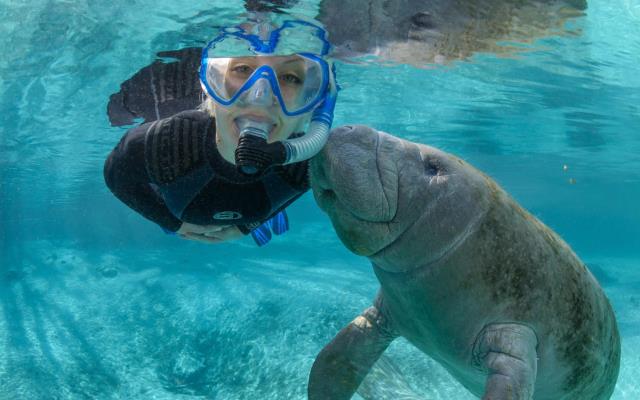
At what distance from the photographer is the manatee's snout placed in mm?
2295

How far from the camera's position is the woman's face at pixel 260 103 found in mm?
3248

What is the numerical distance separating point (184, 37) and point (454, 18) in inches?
183

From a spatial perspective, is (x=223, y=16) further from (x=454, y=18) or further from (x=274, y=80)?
(x=274, y=80)

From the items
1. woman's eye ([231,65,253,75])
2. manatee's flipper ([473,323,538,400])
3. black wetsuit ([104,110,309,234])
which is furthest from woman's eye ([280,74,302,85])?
manatee's flipper ([473,323,538,400])

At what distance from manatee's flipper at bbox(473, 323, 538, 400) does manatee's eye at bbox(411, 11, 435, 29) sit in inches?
248

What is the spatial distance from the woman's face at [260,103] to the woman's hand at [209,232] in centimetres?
101

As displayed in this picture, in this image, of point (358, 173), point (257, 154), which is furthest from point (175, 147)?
point (358, 173)

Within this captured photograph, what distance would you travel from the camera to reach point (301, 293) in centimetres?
1149

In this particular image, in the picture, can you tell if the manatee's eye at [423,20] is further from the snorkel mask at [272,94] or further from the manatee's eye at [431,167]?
the manatee's eye at [431,167]

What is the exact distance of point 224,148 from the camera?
3.64 meters

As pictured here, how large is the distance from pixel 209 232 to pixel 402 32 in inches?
230

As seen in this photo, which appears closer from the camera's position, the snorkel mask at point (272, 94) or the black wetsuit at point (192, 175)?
the snorkel mask at point (272, 94)

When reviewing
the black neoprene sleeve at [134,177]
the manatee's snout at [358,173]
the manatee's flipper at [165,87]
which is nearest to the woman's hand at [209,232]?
the black neoprene sleeve at [134,177]

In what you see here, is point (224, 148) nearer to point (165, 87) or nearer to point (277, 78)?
point (277, 78)
